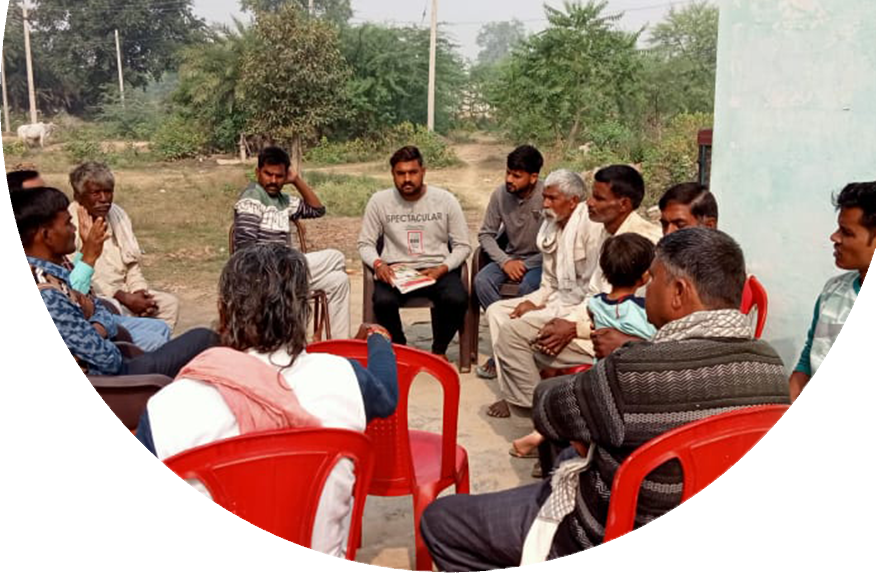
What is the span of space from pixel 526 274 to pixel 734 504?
339cm

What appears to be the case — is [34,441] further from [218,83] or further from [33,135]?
[33,135]

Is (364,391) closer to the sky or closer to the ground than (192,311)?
closer to the sky

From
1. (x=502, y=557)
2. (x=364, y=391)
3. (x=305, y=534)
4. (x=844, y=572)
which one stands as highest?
(x=364, y=391)

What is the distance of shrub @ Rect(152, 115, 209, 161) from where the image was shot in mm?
25734

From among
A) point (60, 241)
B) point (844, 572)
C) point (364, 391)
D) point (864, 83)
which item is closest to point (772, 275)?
point (864, 83)

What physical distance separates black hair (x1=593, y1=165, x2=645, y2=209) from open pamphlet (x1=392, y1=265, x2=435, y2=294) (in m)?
1.50

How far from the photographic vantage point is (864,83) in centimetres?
337

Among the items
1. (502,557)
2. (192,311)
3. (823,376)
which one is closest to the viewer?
(502,557)

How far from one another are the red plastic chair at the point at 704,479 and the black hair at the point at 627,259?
1333 mm

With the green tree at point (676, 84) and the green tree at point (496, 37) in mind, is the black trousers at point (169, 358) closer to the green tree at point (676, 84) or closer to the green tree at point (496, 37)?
the green tree at point (676, 84)

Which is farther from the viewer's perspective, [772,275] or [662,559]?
[772,275]

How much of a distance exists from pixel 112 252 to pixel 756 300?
138 inches

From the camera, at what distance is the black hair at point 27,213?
3232 millimetres

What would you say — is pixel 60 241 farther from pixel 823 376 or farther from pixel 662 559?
pixel 823 376
